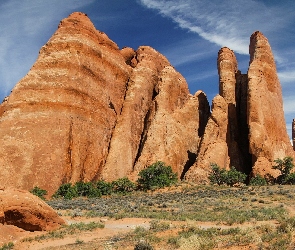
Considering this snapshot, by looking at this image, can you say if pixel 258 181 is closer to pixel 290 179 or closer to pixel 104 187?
pixel 290 179

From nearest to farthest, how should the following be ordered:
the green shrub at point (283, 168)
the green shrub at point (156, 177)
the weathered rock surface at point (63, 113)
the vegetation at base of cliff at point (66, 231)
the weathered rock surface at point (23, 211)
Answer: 1. the vegetation at base of cliff at point (66, 231)
2. the weathered rock surface at point (23, 211)
3. the green shrub at point (156, 177)
4. the weathered rock surface at point (63, 113)
5. the green shrub at point (283, 168)

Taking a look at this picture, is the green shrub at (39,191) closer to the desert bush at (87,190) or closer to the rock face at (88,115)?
the rock face at (88,115)

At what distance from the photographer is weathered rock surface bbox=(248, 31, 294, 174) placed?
47562mm

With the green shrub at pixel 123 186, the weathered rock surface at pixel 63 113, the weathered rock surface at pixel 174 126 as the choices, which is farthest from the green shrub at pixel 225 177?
the weathered rock surface at pixel 63 113

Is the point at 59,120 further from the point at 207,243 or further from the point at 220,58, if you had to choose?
the point at 207,243

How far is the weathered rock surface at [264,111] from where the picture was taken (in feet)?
156

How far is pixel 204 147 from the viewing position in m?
51.0

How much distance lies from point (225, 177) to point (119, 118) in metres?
19.5

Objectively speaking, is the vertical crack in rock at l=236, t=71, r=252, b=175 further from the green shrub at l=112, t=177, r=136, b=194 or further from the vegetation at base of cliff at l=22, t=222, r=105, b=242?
the vegetation at base of cliff at l=22, t=222, r=105, b=242

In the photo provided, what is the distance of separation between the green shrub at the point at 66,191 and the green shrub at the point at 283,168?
25184mm

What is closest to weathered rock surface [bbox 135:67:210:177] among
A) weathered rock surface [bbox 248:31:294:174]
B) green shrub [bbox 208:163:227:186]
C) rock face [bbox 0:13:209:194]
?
rock face [bbox 0:13:209:194]

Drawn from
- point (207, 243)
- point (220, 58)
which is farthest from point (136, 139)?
point (207, 243)

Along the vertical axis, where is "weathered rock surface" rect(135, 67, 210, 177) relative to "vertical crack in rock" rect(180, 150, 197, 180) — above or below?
above

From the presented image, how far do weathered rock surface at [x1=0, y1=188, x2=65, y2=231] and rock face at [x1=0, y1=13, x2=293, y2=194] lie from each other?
918 inches
